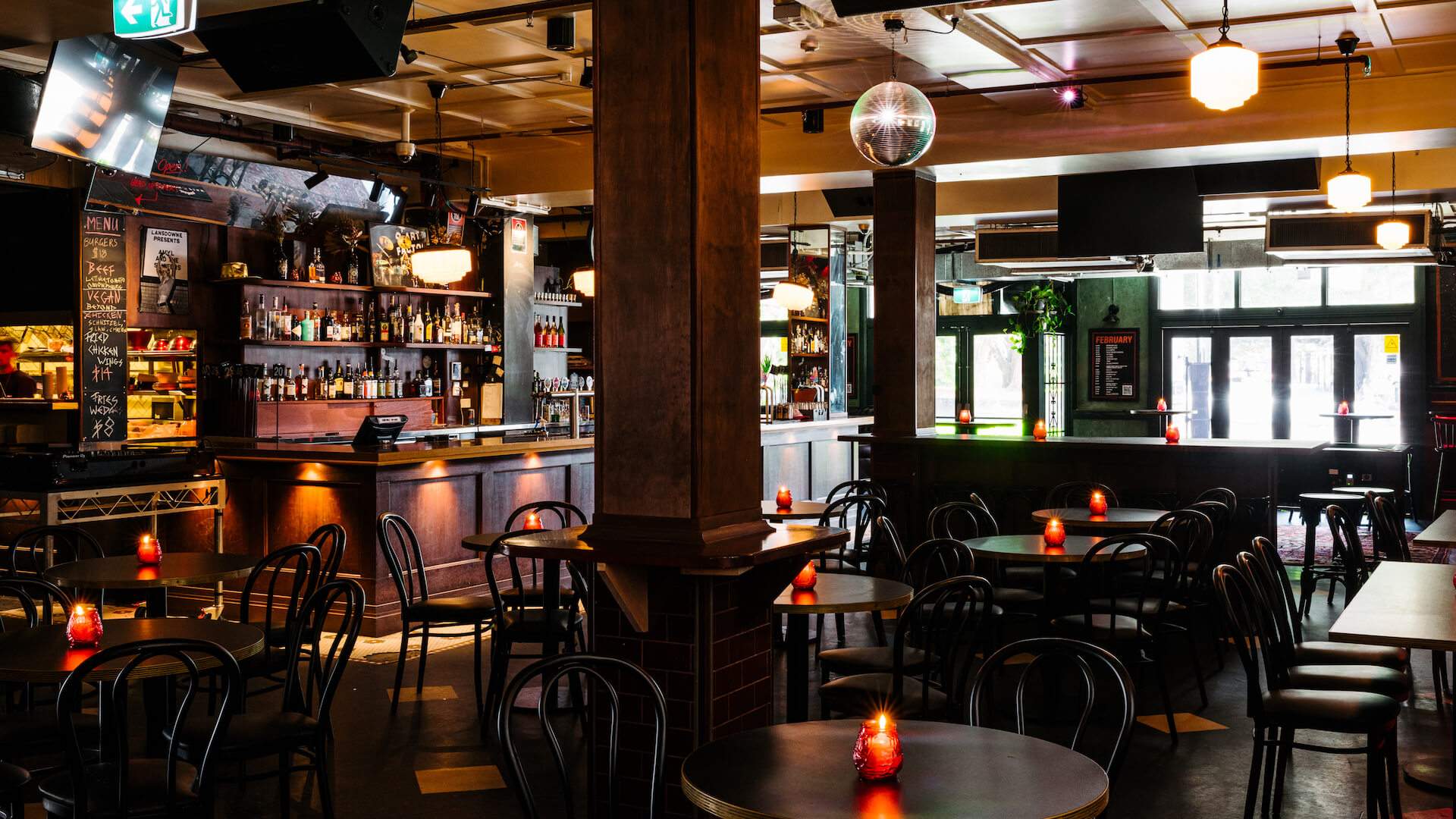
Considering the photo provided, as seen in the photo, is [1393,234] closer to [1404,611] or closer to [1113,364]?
[1404,611]

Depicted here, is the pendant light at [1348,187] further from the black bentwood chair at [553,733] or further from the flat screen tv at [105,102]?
the flat screen tv at [105,102]

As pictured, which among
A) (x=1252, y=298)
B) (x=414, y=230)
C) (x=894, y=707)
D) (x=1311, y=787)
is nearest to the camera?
(x=894, y=707)

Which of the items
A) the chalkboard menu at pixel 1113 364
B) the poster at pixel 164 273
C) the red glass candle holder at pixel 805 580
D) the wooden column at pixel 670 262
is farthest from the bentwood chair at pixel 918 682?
the chalkboard menu at pixel 1113 364

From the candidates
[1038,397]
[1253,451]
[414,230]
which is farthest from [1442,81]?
[1038,397]

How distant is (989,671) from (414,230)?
8.71 meters

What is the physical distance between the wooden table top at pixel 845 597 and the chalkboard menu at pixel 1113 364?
1283 cm

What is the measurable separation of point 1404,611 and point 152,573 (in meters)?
4.53

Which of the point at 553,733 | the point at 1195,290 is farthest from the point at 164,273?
the point at 1195,290

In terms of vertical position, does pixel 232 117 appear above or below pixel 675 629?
above

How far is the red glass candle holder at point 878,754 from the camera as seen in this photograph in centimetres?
232

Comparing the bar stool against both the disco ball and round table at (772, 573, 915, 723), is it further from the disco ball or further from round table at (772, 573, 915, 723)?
round table at (772, 573, 915, 723)

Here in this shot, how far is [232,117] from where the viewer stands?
29.4 ft

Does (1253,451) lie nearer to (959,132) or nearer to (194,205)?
(959,132)

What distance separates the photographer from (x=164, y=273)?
8969 mm
